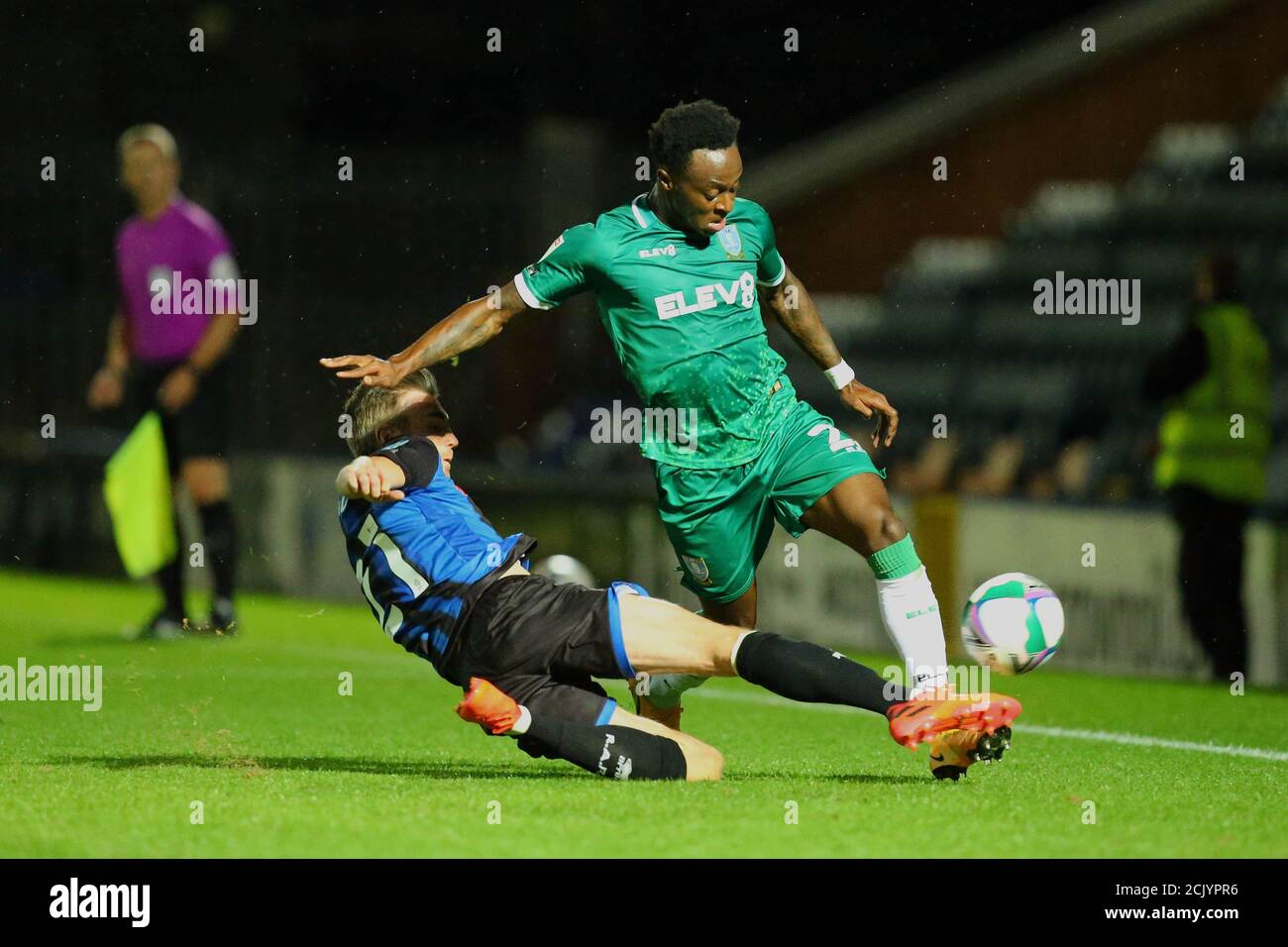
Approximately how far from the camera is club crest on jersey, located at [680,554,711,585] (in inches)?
245

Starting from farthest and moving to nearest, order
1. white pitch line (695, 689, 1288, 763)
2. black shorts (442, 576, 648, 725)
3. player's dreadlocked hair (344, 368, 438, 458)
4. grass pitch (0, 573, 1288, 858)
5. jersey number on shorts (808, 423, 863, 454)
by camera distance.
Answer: white pitch line (695, 689, 1288, 763) < jersey number on shorts (808, 423, 863, 454) < player's dreadlocked hair (344, 368, 438, 458) < black shorts (442, 576, 648, 725) < grass pitch (0, 573, 1288, 858)

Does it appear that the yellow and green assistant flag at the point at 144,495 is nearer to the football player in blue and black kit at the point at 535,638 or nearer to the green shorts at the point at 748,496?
the green shorts at the point at 748,496

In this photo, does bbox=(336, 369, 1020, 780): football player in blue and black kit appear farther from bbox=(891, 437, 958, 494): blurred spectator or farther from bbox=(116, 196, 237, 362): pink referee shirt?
bbox=(891, 437, 958, 494): blurred spectator

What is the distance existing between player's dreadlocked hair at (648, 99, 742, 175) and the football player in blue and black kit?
3.49 feet

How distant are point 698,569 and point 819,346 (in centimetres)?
93

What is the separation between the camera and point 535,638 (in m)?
5.44

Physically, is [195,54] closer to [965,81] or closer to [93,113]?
[93,113]

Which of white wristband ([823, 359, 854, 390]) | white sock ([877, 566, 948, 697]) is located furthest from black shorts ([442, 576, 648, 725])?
white wristband ([823, 359, 854, 390])

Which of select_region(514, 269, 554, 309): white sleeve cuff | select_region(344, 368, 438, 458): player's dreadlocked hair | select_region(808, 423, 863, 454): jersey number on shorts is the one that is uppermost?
select_region(514, 269, 554, 309): white sleeve cuff

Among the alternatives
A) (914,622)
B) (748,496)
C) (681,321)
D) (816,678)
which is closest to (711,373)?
(681,321)

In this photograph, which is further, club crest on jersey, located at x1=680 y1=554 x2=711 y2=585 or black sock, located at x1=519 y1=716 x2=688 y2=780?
club crest on jersey, located at x1=680 y1=554 x2=711 y2=585

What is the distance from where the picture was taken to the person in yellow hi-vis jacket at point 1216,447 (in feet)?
31.6

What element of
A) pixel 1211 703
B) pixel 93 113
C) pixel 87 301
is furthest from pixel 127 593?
pixel 1211 703

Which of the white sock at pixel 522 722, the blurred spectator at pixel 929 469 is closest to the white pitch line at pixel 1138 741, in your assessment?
the white sock at pixel 522 722
